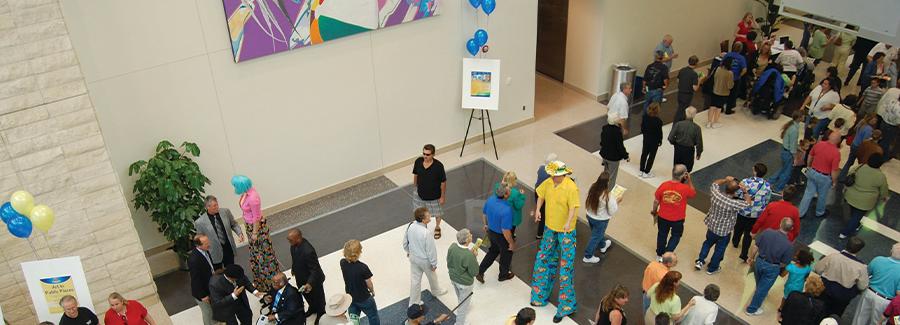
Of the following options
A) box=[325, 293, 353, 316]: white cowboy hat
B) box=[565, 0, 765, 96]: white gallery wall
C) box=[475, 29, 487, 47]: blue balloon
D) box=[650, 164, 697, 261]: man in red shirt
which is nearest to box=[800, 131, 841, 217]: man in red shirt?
box=[650, 164, 697, 261]: man in red shirt

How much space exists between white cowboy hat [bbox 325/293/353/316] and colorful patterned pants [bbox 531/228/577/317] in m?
2.09

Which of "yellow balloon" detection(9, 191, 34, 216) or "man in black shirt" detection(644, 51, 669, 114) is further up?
"yellow balloon" detection(9, 191, 34, 216)

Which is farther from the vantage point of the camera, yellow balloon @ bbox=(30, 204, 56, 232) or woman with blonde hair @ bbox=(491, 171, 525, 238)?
woman with blonde hair @ bbox=(491, 171, 525, 238)

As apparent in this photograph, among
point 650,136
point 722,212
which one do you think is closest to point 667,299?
Result: point 722,212

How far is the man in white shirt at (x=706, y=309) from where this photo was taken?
6.27 meters

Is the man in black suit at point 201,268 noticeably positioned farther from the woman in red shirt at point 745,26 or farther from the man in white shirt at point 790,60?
the woman in red shirt at point 745,26

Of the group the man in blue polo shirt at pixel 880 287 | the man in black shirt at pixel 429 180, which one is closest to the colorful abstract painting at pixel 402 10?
the man in black shirt at pixel 429 180

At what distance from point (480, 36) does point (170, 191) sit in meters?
4.96

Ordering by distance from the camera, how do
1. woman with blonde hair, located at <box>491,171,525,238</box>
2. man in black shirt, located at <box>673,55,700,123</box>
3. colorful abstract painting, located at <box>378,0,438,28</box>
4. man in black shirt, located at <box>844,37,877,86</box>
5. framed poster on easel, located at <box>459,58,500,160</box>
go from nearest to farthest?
woman with blonde hair, located at <box>491,171,525,238</box> → colorful abstract painting, located at <box>378,0,438,28</box> → framed poster on easel, located at <box>459,58,500,160</box> → man in black shirt, located at <box>673,55,700,123</box> → man in black shirt, located at <box>844,37,877,86</box>

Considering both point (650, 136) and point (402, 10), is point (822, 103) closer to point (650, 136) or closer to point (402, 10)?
point (650, 136)

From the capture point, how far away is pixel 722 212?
771cm

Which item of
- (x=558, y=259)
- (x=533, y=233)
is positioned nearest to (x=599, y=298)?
(x=558, y=259)

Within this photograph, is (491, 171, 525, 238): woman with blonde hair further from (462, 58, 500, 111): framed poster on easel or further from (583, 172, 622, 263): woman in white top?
(462, 58, 500, 111): framed poster on easel

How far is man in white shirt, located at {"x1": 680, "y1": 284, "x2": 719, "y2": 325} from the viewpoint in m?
6.27
